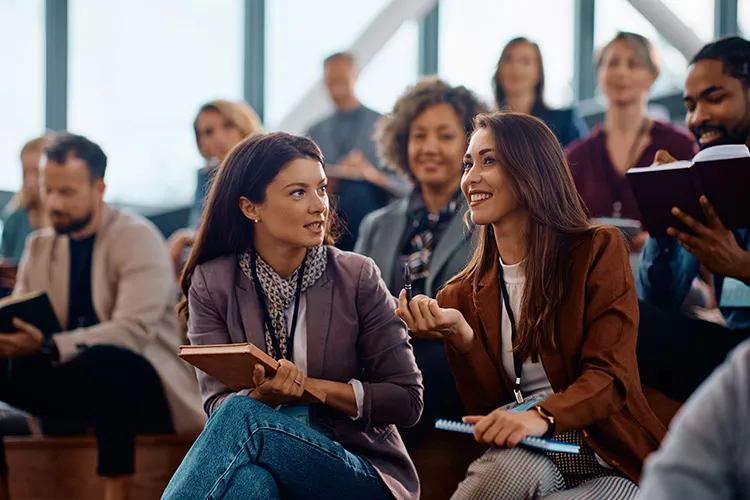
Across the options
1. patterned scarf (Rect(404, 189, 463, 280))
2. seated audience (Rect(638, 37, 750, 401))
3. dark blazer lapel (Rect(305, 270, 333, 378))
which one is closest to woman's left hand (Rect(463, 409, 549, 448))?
dark blazer lapel (Rect(305, 270, 333, 378))

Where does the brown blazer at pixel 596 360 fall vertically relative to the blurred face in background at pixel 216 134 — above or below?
below

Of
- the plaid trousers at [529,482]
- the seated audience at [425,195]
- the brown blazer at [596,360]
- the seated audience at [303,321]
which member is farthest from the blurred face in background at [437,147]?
the plaid trousers at [529,482]

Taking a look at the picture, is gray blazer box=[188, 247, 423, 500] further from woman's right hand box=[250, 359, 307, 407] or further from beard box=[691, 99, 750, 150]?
beard box=[691, 99, 750, 150]

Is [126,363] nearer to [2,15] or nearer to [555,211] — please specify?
[555,211]

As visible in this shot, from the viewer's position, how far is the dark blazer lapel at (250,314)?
80.0 inches

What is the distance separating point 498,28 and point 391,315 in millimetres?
4672

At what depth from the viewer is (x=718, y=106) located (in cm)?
238

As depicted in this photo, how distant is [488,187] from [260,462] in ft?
2.19

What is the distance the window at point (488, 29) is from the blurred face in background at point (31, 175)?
9.84 ft

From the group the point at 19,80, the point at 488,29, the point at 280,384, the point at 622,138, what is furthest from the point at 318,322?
the point at 488,29

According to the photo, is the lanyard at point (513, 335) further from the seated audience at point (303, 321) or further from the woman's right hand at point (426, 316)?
the seated audience at point (303, 321)

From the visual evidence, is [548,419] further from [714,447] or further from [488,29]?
[488,29]

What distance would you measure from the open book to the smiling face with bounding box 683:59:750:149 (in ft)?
1.05

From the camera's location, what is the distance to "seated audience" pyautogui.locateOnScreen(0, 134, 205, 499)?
2.83 m
